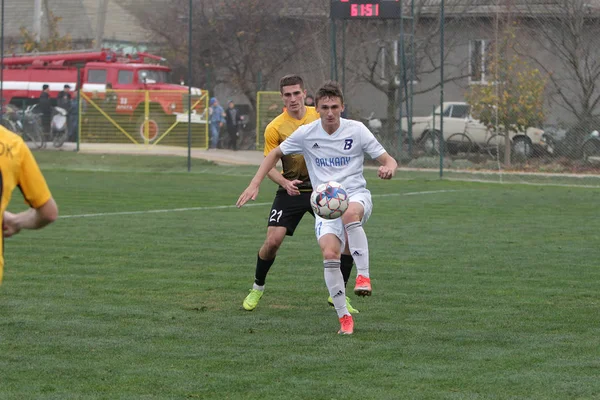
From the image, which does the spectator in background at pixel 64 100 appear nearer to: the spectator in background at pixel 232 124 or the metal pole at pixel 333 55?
the spectator in background at pixel 232 124

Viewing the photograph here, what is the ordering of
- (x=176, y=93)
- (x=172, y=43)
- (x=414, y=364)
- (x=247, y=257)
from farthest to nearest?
(x=172, y=43)
(x=176, y=93)
(x=247, y=257)
(x=414, y=364)

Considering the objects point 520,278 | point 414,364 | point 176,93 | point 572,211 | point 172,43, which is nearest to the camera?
point 414,364

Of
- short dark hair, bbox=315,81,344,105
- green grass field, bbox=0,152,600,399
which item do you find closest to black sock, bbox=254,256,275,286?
green grass field, bbox=0,152,600,399

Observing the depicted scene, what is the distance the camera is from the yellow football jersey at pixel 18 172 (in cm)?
434

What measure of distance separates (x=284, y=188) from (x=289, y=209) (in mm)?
263

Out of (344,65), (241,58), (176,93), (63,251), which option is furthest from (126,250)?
(241,58)

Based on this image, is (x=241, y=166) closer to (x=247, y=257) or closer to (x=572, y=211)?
(x=572, y=211)

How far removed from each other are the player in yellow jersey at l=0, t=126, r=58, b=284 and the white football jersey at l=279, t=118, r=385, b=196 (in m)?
3.71

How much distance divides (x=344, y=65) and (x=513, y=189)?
6.57 meters

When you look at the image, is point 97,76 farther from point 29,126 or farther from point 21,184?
point 21,184

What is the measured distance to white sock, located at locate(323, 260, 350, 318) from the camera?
304 inches

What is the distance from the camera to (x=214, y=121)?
33.2 meters

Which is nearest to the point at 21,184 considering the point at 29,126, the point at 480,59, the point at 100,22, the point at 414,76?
the point at 480,59

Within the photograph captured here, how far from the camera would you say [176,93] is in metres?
31.9
